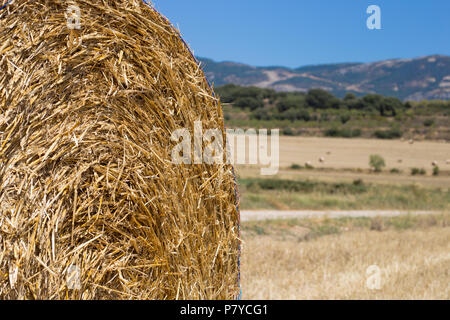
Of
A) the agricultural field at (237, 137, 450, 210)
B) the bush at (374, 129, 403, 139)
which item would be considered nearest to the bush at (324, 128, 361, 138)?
the bush at (374, 129, 403, 139)

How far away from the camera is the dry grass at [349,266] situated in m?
5.69

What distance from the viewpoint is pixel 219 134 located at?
346cm

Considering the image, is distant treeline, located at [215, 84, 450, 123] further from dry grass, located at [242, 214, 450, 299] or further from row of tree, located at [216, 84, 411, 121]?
dry grass, located at [242, 214, 450, 299]

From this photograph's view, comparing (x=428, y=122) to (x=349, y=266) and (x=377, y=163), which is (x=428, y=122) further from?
(x=349, y=266)

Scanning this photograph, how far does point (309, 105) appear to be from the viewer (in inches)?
2800

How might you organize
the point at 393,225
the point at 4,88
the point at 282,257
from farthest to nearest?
the point at 393,225, the point at 282,257, the point at 4,88

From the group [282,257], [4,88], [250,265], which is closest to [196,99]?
[4,88]

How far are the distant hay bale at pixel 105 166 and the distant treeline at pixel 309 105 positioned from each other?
2021 inches

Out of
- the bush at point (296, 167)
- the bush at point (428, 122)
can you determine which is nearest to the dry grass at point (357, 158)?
the bush at point (296, 167)

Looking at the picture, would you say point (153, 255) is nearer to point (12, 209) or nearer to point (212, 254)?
point (212, 254)

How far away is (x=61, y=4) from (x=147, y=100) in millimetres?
835

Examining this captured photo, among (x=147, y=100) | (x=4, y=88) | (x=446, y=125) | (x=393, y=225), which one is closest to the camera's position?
(x=4, y=88)

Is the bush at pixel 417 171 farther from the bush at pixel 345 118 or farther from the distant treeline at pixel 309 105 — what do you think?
the distant treeline at pixel 309 105

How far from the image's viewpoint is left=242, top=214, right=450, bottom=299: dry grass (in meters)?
5.69
